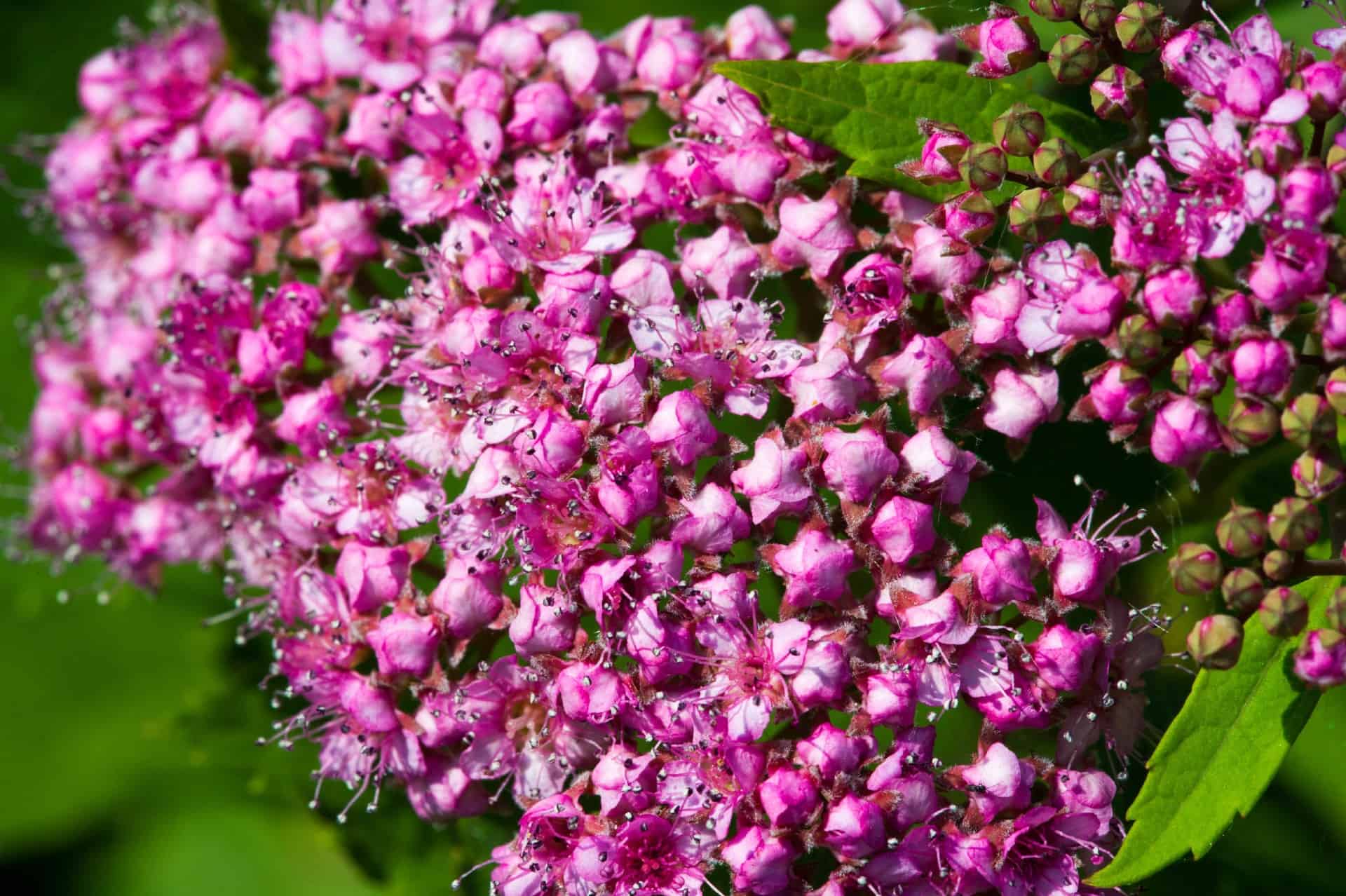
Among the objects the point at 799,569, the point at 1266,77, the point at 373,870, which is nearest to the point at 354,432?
the point at 799,569

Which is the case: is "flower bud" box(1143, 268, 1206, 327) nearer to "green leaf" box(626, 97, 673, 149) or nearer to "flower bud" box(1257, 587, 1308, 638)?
"flower bud" box(1257, 587, 1308, 638)

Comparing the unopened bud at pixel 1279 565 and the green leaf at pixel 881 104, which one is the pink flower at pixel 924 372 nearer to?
the green leaf at pixel 881 104

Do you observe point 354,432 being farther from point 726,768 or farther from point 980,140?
point 980,140

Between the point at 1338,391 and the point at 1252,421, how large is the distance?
0.11 metres

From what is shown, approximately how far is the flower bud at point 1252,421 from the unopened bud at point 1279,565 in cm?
15

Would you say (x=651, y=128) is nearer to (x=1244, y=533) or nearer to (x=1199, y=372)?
(x=1199, y=372)

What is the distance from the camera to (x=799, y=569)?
75.4 inches

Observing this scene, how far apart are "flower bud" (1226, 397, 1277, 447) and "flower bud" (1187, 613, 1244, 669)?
0.80 feet

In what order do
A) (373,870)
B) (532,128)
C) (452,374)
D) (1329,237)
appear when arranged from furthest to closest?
(373,870), (532,128), (452,374), (1329,237)

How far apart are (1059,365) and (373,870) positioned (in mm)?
1841

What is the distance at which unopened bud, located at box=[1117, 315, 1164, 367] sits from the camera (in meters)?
1.83

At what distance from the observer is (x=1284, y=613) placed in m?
1.76

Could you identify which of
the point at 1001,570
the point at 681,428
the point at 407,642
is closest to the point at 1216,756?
the point at 1001,570

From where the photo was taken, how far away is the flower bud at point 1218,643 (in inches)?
69.7
